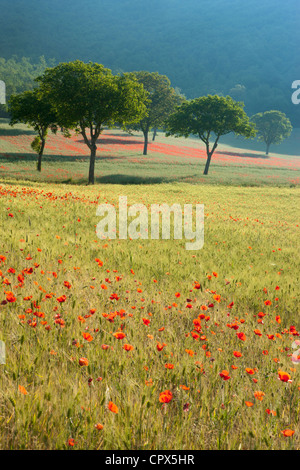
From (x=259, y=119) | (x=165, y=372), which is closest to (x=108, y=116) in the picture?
(x=165, y=372)

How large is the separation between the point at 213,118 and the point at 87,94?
871 inches

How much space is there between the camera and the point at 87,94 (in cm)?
3066

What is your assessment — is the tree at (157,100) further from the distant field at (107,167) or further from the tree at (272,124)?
the tree at (272,124)

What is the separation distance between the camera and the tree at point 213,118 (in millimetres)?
45219

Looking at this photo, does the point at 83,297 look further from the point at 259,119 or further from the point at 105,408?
the point at 259,119

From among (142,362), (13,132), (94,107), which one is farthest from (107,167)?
(142,362)

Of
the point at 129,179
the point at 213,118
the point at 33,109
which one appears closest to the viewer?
the point at 33,109

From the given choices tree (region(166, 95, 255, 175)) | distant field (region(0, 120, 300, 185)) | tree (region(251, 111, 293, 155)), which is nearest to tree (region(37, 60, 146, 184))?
distant field (region(0, 120, 300, 185))

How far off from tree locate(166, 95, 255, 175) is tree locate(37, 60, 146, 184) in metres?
15.6

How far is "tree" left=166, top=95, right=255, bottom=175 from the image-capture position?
45219mm

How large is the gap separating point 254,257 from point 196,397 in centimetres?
564

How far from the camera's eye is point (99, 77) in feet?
102

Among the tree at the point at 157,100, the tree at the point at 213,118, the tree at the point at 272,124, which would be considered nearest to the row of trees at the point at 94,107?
the tree at the point at 213,118

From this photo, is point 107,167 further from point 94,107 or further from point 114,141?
point 114,141
